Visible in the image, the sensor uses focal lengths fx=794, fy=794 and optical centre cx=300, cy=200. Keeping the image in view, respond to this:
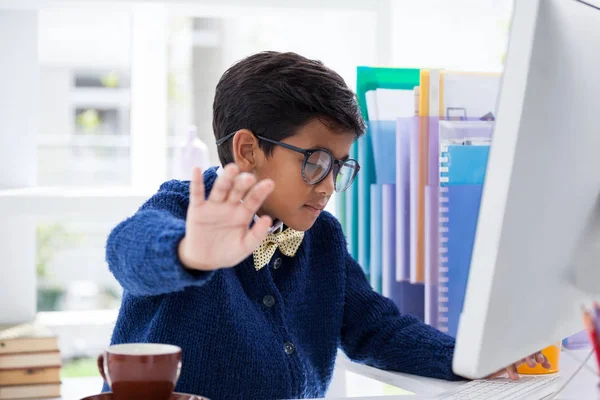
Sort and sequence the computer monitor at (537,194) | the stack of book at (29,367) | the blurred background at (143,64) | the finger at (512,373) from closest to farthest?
1. the computer monitor at (537,194)
2. the finger at (512,373)
3. the stack of book at (29,367)
4. the blurred background at (143,64)

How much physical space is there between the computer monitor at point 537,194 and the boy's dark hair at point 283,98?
0.56 metres

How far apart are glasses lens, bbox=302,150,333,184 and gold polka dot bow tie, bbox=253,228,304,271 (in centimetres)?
15

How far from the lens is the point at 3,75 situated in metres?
2.20

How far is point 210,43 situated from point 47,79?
323 centimetres

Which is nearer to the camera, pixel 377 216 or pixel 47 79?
pixel 377 216

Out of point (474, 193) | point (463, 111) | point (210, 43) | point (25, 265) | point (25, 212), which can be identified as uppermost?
point (210, 43)

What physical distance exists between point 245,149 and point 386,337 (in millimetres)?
435

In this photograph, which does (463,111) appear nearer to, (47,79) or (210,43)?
(210,43)

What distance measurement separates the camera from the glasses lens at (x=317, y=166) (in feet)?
4.46

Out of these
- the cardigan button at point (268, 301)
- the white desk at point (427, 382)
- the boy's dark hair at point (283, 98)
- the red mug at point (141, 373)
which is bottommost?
the white desk at point (427, 382)

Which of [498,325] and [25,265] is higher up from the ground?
[498,325]

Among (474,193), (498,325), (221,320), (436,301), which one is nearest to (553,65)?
(498,325)

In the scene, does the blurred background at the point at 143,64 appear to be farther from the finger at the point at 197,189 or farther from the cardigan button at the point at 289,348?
the finger at the point at 197,189

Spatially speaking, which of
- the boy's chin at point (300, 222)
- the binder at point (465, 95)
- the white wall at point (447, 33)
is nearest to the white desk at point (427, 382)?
the boy's chin at point (300, 222)
